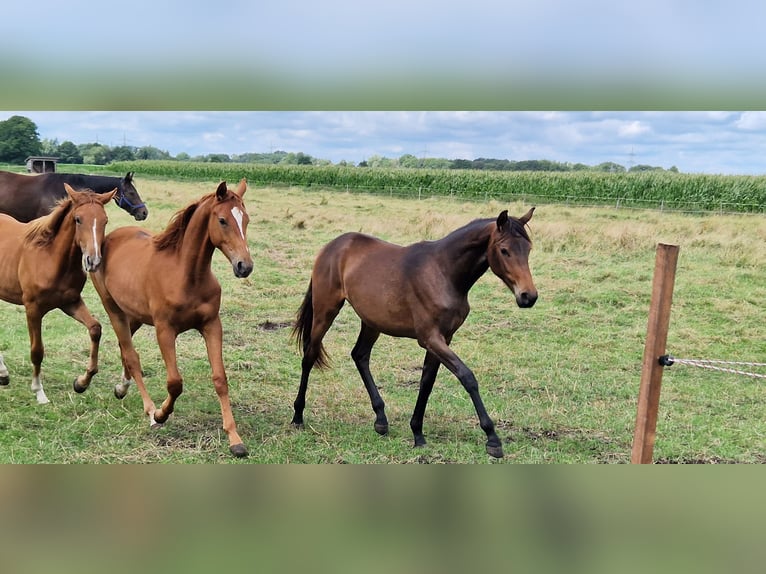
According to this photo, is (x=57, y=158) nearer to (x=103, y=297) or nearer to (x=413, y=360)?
(x=103, y=297)

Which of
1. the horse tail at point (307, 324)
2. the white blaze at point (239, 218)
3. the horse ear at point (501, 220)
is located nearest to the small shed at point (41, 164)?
the white blaze at point (239, 218)

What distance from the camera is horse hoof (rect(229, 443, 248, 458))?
3.82m

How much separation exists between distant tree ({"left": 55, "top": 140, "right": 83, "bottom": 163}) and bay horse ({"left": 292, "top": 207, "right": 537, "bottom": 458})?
1764 mm

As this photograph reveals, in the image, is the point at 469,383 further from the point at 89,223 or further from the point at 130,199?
the point at 130,199

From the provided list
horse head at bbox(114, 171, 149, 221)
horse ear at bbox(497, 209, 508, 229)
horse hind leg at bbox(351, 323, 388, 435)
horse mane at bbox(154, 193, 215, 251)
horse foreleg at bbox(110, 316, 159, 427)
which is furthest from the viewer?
horse head at bbox(114, 171, 149, 221)

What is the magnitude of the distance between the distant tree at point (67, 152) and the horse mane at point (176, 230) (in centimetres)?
64

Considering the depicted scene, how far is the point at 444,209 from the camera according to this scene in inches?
328

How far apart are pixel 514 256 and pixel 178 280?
2.03 meters

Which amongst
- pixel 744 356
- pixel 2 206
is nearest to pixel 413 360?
pixel 744 356

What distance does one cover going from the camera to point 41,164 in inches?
141

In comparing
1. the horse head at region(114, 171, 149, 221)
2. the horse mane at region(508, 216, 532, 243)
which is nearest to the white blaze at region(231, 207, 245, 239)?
the horse mane at region(508, 216, 532, 243)

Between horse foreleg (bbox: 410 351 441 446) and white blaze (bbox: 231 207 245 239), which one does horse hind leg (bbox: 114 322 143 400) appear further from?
horse foreleg (bbox: 410 351 441 446)

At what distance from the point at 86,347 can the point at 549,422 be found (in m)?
4.33

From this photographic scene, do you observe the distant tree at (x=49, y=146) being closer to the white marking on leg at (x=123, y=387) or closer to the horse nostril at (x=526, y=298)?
the white marking on leg at (x=123, y=387)
